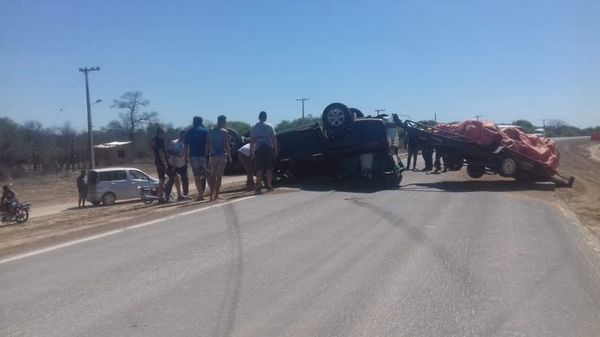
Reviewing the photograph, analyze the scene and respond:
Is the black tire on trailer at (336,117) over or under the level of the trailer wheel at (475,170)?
over

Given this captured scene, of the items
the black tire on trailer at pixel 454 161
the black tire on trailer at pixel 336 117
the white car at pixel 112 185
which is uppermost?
the black tire on trailer at pixel 336 117

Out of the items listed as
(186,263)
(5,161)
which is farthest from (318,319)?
(5,161)

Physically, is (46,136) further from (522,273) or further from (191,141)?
Answer: (522,273)

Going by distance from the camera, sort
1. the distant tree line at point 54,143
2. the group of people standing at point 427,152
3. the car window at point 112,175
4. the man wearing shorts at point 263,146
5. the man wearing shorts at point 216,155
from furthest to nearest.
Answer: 1. the distant tree line at point 54,143
2. the car window at point 112,175
3. the group of people standing at point 427,152
4. the man wearing shorts at point 263,146
5. the man wearing shorts at point 216,155

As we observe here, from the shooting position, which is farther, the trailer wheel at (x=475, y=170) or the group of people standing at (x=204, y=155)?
the trailer wheel at (x=475, y=170)

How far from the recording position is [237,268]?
734cm

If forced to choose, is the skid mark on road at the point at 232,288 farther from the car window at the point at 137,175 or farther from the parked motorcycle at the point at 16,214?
the car window at the point at 137,175

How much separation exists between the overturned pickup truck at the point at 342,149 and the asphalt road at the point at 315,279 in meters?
5.48

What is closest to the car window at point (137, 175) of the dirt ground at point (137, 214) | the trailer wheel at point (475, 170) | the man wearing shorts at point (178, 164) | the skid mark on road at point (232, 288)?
the dirt ground at point (137, 214)

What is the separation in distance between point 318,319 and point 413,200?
26.3ft

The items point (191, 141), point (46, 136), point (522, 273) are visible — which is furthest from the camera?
point (46, 136)

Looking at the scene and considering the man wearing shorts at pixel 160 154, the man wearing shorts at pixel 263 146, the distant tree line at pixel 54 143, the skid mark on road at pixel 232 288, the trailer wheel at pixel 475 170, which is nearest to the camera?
the skid mark on road at pixel 232 288

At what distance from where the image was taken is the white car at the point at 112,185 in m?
27.8

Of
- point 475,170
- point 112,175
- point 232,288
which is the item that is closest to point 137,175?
point 112,175
